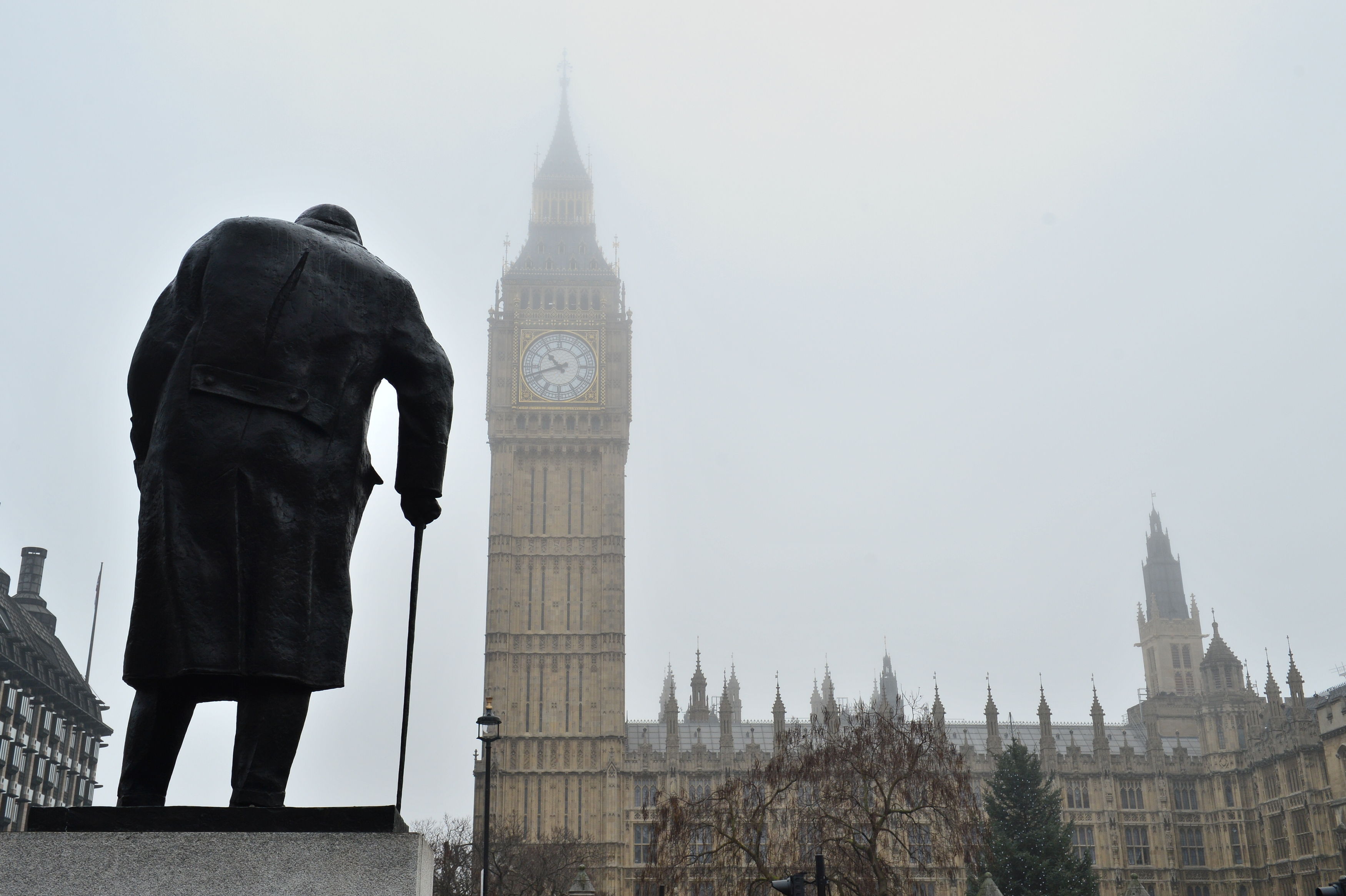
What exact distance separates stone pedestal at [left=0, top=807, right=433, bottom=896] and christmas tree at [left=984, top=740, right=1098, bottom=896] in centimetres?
4248

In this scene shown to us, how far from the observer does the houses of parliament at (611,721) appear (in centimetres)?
5881

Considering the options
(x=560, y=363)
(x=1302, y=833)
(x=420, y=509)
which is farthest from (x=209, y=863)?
(x=1302, y=833)

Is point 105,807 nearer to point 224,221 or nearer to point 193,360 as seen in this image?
point 193,360

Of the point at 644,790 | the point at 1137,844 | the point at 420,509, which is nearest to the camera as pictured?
the point at 420,509

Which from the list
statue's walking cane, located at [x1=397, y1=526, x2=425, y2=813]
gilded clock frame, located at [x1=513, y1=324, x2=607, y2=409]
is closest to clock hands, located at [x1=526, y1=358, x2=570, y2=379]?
gilded clock frame, located at [x1=513, y1=324, x2=607, y2=409]

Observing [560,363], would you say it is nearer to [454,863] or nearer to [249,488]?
[454,863]

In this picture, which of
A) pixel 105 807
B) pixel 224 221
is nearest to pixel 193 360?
pixel 224 221

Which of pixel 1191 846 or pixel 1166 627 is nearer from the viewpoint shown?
pixel 1191 846

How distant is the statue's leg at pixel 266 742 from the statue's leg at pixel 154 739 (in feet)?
0.79

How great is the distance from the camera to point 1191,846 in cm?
6316

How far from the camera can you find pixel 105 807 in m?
4.48

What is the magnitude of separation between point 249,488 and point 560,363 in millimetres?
62218

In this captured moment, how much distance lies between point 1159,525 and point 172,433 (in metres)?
97.6

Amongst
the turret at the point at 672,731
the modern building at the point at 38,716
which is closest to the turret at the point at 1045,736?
the turret at the point at 672,731
